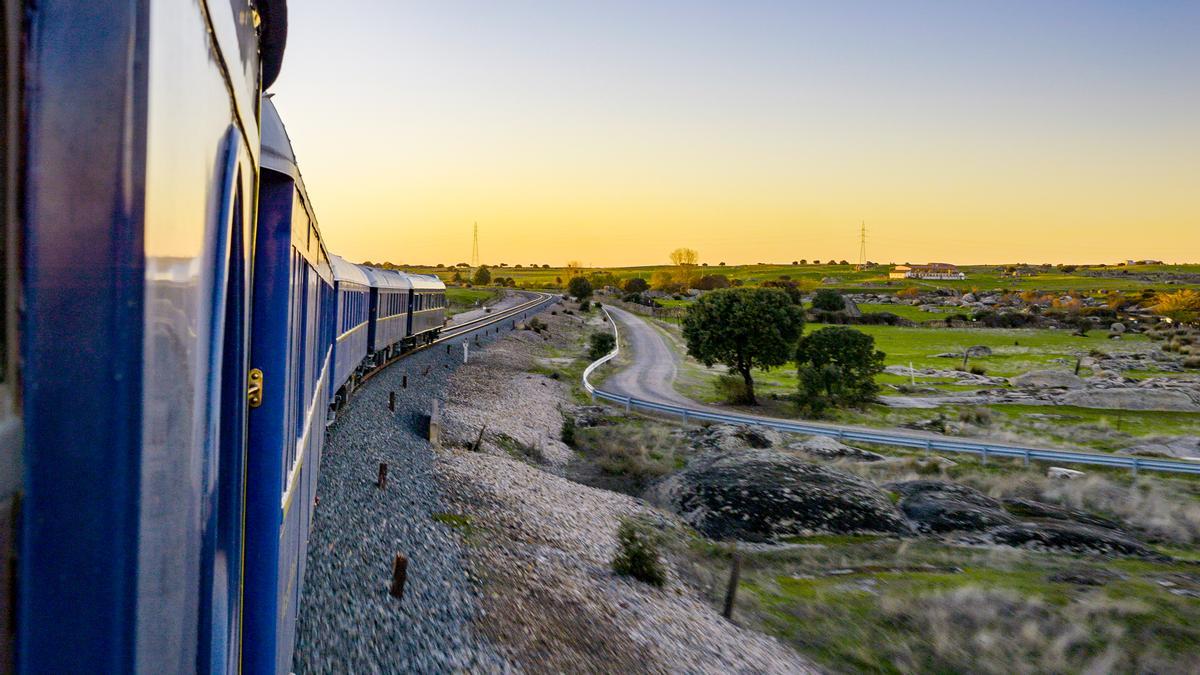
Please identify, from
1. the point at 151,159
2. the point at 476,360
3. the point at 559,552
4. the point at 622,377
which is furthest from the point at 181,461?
the point at 622,377

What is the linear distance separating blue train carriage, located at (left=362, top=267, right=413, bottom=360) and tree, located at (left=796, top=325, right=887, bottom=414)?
1674cm

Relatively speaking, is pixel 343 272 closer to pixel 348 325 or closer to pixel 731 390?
pixel 348 325

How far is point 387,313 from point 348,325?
8325 millimetres

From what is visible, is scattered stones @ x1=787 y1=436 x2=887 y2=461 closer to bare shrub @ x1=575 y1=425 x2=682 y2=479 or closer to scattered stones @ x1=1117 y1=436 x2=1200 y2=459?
bare shrub @ x1=575 y1=425 x2=682 y2=479

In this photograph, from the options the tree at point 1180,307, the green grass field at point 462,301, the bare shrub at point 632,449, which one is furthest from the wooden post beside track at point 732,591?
the tree at point 1180,307

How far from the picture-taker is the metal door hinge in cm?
279

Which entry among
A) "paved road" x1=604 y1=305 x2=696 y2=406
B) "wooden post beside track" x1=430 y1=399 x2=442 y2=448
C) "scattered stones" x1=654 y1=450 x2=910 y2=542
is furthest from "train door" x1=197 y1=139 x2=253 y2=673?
"paved road" x1=604 y1=305 x2=696 y2=406

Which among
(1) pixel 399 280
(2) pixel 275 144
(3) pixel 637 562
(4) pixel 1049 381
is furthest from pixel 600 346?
(2) pixel 275 144

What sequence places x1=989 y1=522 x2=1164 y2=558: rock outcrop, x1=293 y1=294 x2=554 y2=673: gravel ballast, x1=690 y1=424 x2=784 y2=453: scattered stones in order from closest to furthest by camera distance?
x1=293 y1=294 x2=554 y2=673: gravel ballast, x1=989 y1=522 x2=1164 y2=558: rock outcrop, x1=690 y1=424 x2=784 y2=453: scattered stones

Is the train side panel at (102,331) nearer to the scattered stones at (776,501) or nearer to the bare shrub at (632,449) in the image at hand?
the scattered stones at (776,501)

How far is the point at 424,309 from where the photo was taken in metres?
32.2

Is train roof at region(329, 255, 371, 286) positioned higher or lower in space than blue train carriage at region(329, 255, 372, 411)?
higher

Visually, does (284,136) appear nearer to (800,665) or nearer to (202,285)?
(202,285)

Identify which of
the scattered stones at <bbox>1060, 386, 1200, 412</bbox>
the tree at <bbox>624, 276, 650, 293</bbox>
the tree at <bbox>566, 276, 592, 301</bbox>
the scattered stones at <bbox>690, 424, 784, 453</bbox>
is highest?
the tree at <bbox>624, 276, 650, 293</bbox>
